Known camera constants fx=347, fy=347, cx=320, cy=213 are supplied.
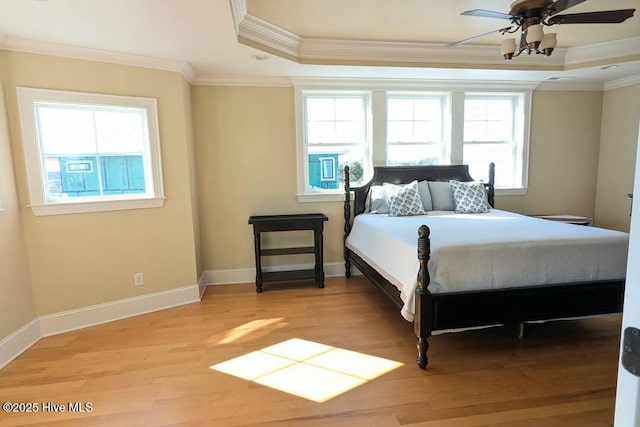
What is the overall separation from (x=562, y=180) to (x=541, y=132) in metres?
0.74

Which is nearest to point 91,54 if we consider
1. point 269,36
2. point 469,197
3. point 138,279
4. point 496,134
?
point 269,36

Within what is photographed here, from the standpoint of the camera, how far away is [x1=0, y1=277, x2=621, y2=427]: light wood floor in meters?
1.90

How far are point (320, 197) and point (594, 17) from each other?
2868 mm

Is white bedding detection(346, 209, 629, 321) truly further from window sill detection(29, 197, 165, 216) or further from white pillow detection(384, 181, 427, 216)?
window sill detection(29, 197, 165, 216)

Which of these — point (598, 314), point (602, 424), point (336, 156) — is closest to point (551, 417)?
point (602, 424)

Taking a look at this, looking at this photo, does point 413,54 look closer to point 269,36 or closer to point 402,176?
point 402,176

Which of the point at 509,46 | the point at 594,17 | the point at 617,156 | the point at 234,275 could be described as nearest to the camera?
the point at 594,17

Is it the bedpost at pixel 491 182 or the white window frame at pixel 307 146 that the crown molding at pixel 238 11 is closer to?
the white window frame at pixel 307 146

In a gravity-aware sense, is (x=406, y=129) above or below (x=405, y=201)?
above

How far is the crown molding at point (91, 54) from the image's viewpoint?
102 inches

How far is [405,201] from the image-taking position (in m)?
3.81

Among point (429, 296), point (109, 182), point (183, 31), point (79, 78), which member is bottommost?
point (429, 296)

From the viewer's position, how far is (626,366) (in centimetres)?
60

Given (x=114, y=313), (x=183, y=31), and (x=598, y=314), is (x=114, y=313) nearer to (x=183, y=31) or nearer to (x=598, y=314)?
(x=183, y=31)
